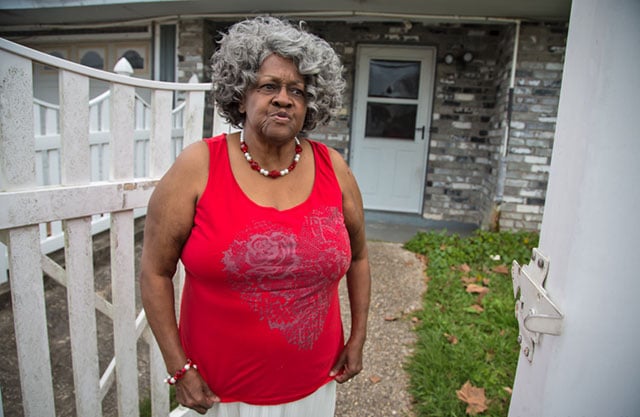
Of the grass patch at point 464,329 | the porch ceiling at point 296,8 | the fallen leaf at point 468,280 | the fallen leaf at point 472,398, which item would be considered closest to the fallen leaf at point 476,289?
the grass patch at point 464,329

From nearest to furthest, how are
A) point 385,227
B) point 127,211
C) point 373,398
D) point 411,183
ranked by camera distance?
point 127,211
point 373,398
point 385,227
point 411,183

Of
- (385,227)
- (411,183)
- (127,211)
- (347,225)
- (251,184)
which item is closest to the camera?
(251,184)

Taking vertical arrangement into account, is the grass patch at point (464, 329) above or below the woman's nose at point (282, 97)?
below

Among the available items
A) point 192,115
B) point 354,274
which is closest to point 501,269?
point 354,274

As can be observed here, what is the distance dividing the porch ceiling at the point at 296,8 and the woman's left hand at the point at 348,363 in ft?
15.7

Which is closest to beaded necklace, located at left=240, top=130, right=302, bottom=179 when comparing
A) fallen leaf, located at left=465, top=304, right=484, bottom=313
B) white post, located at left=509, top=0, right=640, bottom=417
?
white post, located at left=509, top=0, right=640, bottom=417

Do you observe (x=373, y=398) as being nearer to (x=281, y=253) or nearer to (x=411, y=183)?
(x=281, y=253)

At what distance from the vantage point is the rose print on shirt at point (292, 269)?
4.22 ft

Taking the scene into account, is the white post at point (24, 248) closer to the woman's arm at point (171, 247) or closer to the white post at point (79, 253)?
the white post at point (79, 253)

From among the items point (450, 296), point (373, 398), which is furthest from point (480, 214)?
point (373, 398)

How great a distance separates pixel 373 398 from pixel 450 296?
1.53m

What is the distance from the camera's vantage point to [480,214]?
6.48 m

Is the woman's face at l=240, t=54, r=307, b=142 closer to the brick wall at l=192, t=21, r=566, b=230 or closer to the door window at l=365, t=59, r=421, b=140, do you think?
the brick wall at l=192, t=21, r=566, b=230

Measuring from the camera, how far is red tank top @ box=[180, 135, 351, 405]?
4.24 ft
